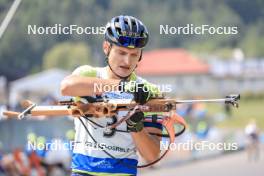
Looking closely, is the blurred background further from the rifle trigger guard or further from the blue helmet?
the rifle trigger guard

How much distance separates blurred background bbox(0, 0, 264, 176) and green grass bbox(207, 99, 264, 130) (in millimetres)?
107

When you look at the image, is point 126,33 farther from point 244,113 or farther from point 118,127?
point 244,113

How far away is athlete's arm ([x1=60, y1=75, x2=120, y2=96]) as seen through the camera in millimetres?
4742

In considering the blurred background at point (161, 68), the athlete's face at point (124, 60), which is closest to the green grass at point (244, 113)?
the blurred background at point (161, 68)

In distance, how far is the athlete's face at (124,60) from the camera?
4.95 m

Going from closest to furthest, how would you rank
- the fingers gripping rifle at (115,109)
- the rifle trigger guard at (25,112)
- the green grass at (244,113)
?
the fingers gripping rifle at (115,109)
the rifle trigger guard at (25,112)
the green grass at (244,113)

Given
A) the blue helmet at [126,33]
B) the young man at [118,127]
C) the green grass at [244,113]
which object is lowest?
the young man at [118,127]

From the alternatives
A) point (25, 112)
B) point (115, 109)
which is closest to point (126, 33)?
point (115, 109)

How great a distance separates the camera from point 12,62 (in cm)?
4125

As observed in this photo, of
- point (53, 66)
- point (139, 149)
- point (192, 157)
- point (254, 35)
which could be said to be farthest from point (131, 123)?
point (254, 35)

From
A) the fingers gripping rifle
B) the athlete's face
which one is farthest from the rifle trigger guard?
the athlete's face

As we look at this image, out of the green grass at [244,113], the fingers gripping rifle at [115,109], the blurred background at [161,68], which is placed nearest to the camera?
the fingers gripping rifle at [115,109]

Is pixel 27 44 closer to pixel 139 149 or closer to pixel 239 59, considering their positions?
pixel 139 149

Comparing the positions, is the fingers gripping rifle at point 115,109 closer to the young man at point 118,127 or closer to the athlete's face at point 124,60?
the young man at point 118,127
